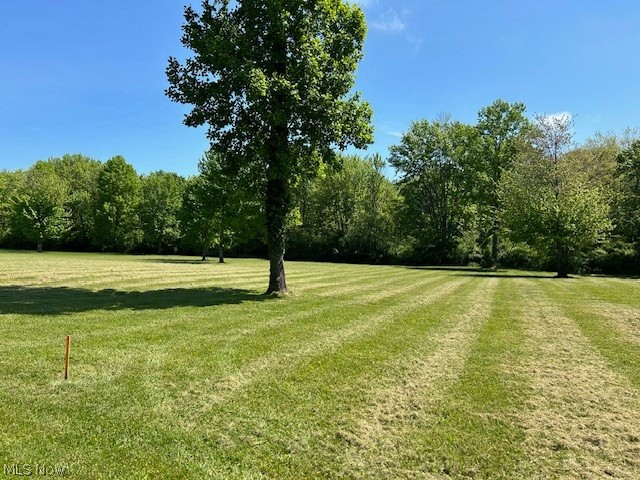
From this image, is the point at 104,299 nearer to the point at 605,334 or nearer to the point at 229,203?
the point at 229,203

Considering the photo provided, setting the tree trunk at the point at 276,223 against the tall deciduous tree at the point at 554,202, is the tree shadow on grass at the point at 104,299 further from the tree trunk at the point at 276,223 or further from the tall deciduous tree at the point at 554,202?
the tall deciduous tree at the point at 554,202

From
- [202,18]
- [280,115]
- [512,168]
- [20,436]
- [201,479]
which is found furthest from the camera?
[512,168]

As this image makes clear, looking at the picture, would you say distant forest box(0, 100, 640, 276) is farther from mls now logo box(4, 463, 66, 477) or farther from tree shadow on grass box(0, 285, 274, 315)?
mls now logo box(4, 463, 66, 477)

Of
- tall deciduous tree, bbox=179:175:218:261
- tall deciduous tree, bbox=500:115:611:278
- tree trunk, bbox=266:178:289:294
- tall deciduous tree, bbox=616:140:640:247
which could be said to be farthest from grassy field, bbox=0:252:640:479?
tall deciduous tree, bbox=179:175:218:261

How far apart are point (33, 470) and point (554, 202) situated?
117 ft

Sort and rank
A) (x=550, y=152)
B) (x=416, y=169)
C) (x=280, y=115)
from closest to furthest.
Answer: (x=280, y=115), (x=550, y=152), (x=416, y=169)

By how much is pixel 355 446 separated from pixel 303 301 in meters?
11.4

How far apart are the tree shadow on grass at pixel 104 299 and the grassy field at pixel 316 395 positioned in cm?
42

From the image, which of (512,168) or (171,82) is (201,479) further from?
(512,168)

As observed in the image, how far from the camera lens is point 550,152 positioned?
125ft

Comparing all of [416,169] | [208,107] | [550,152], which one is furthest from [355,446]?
[416,169]

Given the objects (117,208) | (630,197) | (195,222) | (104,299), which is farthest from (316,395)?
(117,208)

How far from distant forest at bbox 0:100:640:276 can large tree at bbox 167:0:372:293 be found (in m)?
3.18

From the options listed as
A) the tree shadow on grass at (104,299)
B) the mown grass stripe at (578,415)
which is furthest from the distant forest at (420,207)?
the mown grass stripe at (578,415)
